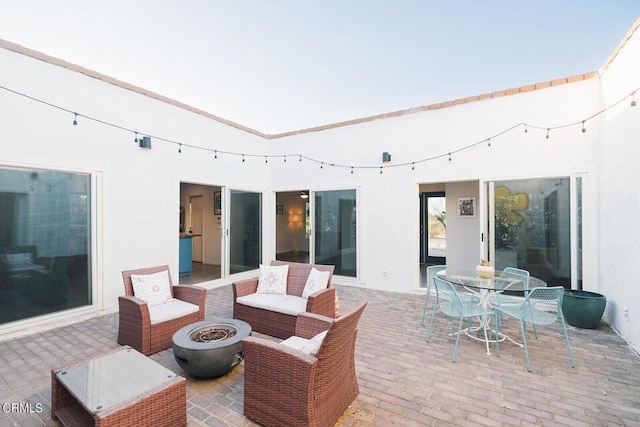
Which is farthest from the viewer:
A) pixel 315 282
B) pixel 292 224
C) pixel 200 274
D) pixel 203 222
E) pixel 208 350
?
pixel 292 224

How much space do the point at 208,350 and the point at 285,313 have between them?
1173 mm

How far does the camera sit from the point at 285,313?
3412 millimetres

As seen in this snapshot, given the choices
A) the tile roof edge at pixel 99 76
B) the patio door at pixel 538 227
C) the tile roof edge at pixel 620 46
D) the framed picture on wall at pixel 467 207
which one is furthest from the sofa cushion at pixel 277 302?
the tile roof edge at pixel 620 46

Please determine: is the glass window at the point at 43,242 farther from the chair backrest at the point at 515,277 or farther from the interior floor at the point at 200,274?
the chair backrest at the point at 515,277

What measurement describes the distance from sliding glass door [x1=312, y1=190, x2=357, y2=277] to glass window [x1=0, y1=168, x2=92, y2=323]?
428cm

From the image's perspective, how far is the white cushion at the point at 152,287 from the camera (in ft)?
11.3

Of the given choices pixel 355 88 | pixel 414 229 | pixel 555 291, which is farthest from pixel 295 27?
pixel 555 291

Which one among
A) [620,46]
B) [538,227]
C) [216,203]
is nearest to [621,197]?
[538,227]

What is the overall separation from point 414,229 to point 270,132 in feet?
14.5

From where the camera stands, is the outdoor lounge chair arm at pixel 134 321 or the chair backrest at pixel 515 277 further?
the chair backrest at pixel 515 277

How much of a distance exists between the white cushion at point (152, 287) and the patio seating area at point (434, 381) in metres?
0.59

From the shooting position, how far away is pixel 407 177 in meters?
5.70

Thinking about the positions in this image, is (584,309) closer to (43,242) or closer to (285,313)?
(285,313)

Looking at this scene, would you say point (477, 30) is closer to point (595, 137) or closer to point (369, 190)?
point (595, 137)
